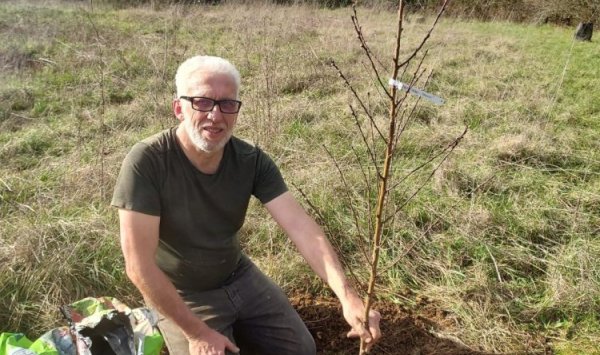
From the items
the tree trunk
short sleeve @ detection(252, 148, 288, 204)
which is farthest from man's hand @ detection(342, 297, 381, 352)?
the tree trunk

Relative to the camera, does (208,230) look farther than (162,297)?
Yes

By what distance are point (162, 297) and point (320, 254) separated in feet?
2.16

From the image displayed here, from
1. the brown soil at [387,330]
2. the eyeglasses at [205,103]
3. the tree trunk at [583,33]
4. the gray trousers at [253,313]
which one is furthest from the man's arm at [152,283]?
the tree trunk at [583,33]

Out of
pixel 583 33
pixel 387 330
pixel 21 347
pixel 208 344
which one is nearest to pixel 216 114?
pixel 208 344

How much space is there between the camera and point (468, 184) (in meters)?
3.75

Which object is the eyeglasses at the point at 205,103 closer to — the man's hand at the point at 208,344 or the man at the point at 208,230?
the man at the point at 208,230

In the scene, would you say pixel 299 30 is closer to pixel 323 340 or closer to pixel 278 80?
pixel 278 80

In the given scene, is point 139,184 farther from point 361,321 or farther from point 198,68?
point 361,321

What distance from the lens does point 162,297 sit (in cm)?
174

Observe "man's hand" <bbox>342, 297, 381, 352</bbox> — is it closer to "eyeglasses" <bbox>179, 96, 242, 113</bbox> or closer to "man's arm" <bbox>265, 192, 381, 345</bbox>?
"man's arm" <bbox>265, 192, 381, 345</bbox>

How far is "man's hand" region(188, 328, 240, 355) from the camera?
1.77 metres

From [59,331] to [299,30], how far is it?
323 inches

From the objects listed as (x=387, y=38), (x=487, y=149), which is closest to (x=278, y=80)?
(x=487, y=149)

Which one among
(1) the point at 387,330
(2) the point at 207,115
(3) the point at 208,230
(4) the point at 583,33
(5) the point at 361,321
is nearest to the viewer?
(5) the point at 361,321
